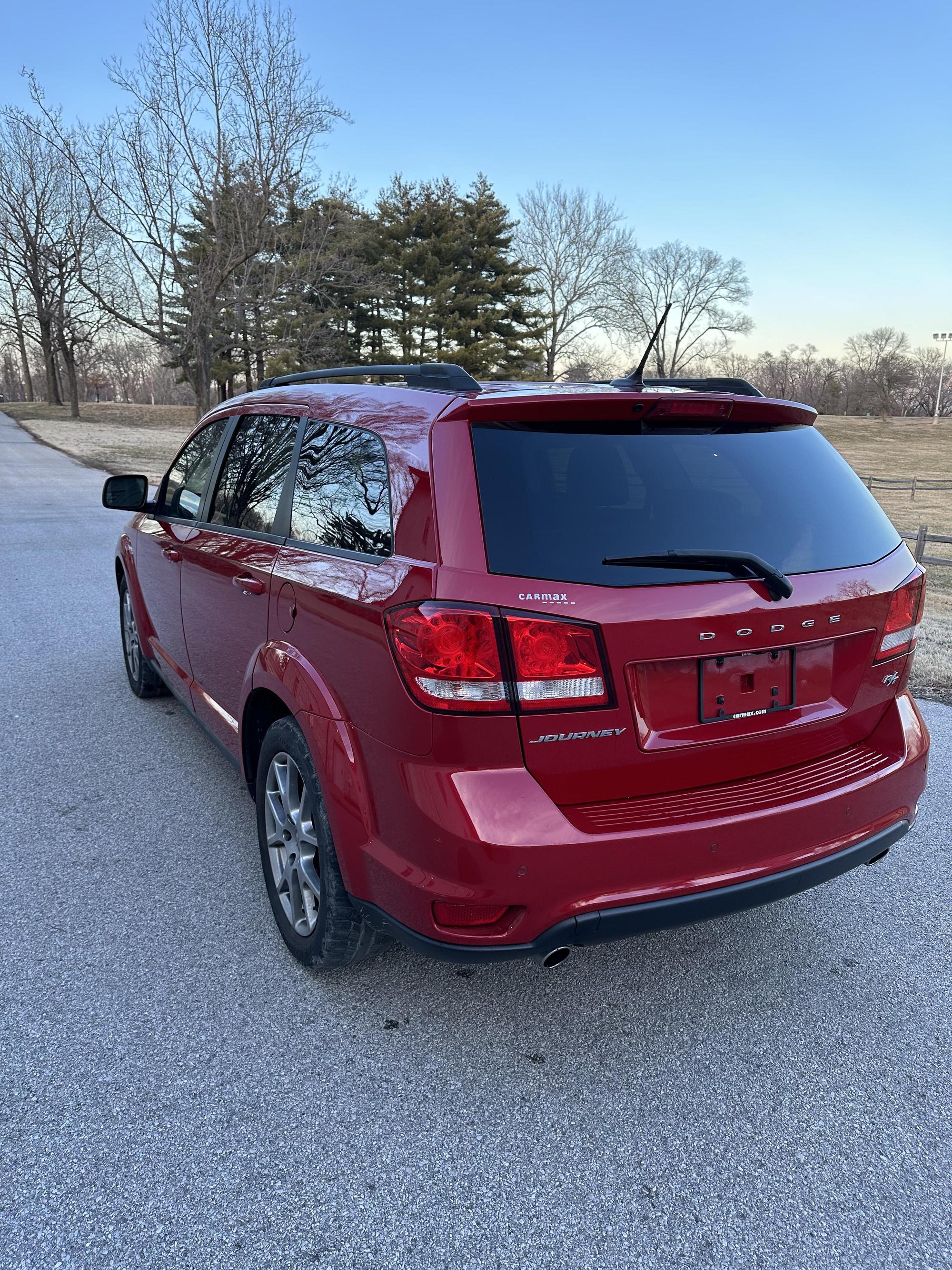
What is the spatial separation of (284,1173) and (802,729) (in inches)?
67.0

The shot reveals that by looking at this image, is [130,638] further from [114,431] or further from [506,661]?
[114,431]

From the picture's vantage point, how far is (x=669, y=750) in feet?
7.00

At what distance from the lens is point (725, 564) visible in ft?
7.16

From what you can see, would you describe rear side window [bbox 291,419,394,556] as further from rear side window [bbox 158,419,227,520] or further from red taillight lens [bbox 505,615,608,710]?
rear side window [bbox 158,419,227,520]

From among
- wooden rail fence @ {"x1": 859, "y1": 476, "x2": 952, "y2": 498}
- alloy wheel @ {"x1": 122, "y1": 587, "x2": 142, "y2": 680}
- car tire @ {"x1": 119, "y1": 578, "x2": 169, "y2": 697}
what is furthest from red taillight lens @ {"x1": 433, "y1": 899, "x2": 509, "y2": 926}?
wooden rail fence @ {"x1": 859, "y1": 476, "x2": 952, "y2": 498}

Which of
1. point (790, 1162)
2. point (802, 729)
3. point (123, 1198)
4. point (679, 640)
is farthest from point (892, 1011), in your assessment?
point (123, 1198)

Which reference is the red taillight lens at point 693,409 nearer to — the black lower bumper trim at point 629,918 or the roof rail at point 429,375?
the roof rail at point 429,375

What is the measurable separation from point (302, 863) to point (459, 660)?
109 centimetres

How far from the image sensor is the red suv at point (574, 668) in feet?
6.59

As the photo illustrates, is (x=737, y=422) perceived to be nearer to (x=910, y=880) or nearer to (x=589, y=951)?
(x=589, y=951)

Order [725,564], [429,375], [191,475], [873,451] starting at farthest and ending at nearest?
[873,451] → [191,475] → [429,375] → [725,564]

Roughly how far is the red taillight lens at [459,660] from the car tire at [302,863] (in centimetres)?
67

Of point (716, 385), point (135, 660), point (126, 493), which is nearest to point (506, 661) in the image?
point (716, 385)

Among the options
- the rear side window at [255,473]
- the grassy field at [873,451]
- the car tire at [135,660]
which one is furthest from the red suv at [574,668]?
the grassy field at [873,451]
